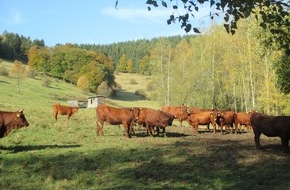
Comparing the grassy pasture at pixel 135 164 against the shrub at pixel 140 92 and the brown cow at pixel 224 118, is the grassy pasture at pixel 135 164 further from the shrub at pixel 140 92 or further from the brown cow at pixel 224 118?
the shrub at pixel 140 92

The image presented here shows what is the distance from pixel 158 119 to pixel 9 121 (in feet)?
29.9

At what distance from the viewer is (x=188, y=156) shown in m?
15.3

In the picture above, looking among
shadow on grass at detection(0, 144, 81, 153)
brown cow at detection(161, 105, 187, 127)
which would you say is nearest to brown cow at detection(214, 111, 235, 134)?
brown cow at detection(161, 105, 187, 127)

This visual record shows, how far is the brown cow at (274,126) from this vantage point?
52.5 feet

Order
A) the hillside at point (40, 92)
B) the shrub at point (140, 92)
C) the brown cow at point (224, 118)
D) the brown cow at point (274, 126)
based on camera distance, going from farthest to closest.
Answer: the shrub at point (140, 92), the hillside at point (40, 92), the brown cow at point (224, 118), the brown cow at point (274, 126)

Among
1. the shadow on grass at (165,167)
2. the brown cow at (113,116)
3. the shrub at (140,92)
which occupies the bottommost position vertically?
the shadow on grass at (165,167)

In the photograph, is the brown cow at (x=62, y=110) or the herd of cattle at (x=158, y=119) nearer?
the herd of cattle at (x=158, y=119)

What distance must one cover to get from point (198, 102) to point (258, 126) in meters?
41.0

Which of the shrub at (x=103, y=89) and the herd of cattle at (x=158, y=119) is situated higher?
the shrub at (x=103, y=89)

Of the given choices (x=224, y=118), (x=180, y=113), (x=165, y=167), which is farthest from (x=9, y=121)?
(x=180, y=113)

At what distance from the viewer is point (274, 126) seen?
16.4 metres

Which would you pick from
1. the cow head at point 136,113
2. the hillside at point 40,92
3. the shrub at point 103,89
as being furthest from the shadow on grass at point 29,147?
the shrub at point 103,89

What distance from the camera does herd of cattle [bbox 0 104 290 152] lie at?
1631 centimetres

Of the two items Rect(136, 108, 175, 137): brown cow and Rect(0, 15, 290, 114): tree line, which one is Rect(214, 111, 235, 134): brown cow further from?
Rect(136, 108, 175, 137): brown cow
